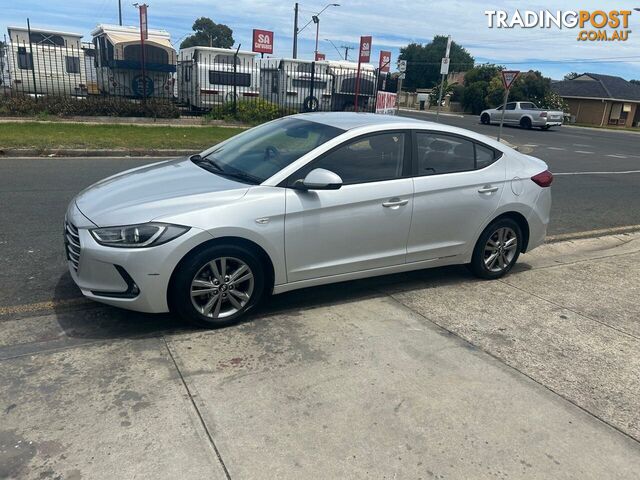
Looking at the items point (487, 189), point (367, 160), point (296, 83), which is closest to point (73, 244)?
point (367, 160)

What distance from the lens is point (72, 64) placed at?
67.6 feet

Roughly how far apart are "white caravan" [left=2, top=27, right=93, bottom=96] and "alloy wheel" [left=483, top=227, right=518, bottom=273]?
59.0 feet

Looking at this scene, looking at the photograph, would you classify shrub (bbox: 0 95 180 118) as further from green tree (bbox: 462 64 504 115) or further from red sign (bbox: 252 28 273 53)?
green tree (bbox: 462 64 504 115)

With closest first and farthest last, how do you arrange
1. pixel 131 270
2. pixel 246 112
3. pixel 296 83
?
1. pixel 131 270
2. pixel 246 112
3. pixel 296 83

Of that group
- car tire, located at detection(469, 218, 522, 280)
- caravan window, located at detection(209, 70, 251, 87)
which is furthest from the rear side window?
caravan window, located at detection(209, 70, 251, 87)

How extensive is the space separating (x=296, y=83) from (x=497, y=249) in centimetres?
1972

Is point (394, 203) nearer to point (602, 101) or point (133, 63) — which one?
point (133, 63)

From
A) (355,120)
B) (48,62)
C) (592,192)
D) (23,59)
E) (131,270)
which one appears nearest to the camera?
(131,270)

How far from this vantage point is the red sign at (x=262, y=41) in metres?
23.4

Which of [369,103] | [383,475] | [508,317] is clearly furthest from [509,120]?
[383,475]

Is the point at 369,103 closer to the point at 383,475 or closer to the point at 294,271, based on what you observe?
the point at 294,271

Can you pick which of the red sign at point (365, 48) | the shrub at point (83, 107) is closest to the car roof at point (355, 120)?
the shrub at point (83, 107)

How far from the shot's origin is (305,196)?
4.07m

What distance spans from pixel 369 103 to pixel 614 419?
22.8 m
